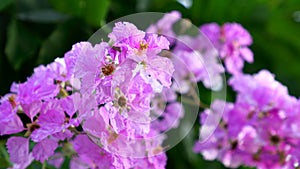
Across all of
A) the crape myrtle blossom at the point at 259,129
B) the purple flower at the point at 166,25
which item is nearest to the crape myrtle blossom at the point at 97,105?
the crape myrtle blossom at the point at 259,129

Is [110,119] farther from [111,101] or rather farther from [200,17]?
[200,17]

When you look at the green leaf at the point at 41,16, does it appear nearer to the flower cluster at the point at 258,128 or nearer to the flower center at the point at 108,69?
the flower cluster at the point at 258,128

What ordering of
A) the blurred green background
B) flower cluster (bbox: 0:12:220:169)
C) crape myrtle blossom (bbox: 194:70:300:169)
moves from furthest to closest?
the blurred green background, crape myrtle blossom (bbox: 194:70:300:169), flower cluster (bbox: 0:12:220:169)

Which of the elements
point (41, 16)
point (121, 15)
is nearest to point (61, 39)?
point (41, 16)

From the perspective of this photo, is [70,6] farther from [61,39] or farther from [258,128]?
[258,128]

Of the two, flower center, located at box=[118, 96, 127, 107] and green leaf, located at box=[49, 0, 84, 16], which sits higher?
green leaf, located at box=[49, 0, 84, 16]

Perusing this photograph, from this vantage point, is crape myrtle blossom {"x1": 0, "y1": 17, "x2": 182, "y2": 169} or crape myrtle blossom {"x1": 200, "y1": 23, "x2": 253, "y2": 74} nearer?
crape myrtle blossom {"x1": 0, "y1": 17, "x2": 182, "y2": 169}

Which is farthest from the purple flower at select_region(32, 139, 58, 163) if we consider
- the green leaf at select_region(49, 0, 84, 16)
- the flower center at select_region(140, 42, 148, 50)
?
the green leaf at select_region(49, 0, 84, 16)

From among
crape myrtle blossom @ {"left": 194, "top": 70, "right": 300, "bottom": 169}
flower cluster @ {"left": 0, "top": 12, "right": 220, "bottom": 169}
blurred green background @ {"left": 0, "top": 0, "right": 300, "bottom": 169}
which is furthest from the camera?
blurred green background @ {"left": 0, "top": 0, "right": 300, "bottom": 169}

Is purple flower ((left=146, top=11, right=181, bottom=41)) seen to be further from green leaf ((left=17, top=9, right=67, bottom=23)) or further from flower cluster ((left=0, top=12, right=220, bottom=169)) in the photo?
flower cluster ((left=0, top=12, right=220, bottom=169))
